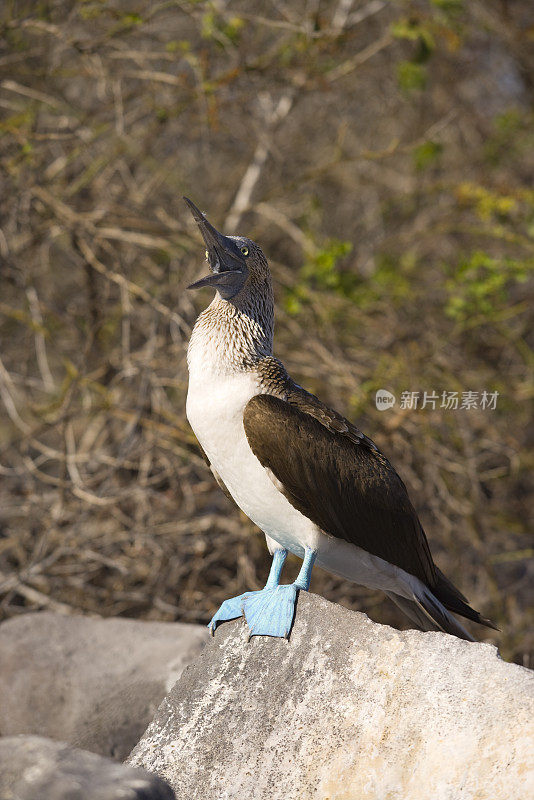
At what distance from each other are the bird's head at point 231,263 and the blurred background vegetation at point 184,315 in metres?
1.72

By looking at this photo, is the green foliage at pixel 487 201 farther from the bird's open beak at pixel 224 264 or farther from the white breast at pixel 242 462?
the white breast at pixel 242 462

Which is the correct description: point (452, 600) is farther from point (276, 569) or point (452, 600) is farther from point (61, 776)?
point (61, 776)

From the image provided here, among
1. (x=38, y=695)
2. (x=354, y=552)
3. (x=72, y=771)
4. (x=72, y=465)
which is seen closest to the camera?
(x=72, y=771)

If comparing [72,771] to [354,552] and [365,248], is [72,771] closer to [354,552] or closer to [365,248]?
[354,552]

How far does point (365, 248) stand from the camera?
739 centimetres

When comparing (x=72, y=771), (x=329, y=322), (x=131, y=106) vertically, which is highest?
(x=131, y=106)

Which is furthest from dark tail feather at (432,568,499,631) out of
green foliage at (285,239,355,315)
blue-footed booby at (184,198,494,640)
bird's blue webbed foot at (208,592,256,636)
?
green foliage at (285,239,355,315)

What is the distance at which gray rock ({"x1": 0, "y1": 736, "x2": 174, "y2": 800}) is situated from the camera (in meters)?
2.04

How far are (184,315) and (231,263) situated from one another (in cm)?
227

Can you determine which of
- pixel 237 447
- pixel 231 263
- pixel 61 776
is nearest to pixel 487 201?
pixel 231 263

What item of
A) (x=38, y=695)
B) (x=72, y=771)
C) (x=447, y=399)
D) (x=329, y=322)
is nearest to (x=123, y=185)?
(x=329, y=322)

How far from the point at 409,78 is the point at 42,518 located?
3493 mm

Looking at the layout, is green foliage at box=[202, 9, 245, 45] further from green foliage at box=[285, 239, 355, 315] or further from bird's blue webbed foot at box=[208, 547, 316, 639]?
bird's blue webbed foot at box=[208, 547, 316, 639]

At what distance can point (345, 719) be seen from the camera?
2.62 meters
